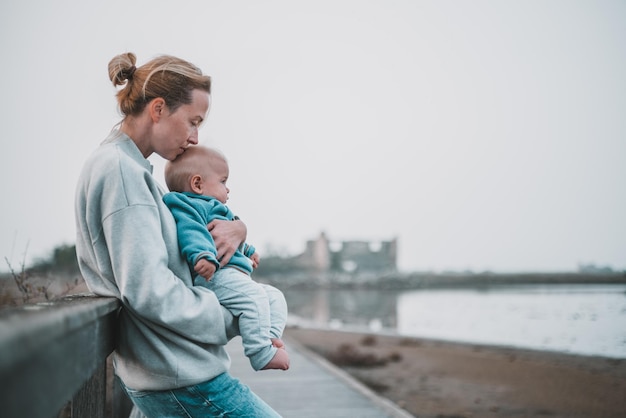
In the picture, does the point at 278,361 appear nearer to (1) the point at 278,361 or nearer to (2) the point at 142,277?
(1) the point at 278,361

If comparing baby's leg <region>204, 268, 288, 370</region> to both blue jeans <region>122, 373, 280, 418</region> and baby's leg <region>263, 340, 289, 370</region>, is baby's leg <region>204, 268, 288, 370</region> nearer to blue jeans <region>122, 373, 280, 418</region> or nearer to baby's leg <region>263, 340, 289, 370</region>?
baby's leg <region>263, 340, 289, 370</region>

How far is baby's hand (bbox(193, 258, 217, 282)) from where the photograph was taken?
1561 millimetres

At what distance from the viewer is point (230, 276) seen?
5.63 ft

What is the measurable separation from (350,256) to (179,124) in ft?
329

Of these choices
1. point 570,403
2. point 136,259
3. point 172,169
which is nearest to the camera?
point 136,259

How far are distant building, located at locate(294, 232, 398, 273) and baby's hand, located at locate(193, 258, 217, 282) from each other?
9047 cm

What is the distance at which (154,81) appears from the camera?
1.66 meters

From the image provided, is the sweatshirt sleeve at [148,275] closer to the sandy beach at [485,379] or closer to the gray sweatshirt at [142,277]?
the gray sweatshirt at [142,277]

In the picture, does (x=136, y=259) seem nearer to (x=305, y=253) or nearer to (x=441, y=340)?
(x=441, y=340)

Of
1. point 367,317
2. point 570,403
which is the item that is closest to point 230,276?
point 570,403

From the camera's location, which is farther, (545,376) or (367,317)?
(367,317)

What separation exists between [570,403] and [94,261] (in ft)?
29.1

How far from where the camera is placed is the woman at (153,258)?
143 centimetres

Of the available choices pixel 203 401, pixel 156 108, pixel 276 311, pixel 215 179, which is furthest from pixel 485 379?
pixel 156 108
